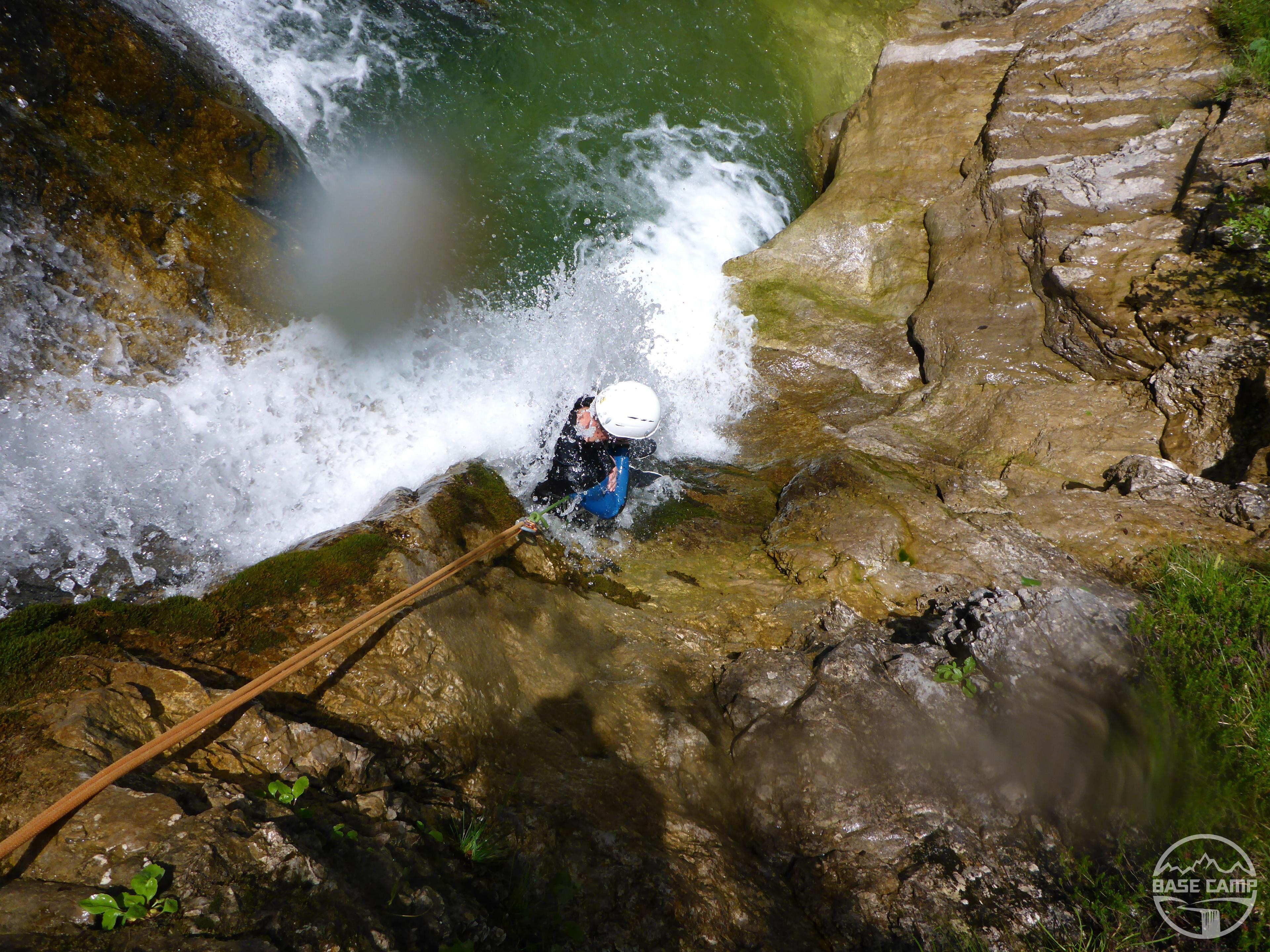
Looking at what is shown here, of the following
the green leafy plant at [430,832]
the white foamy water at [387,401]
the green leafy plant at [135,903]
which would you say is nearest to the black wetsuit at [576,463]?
the white foamy water at [387,401]

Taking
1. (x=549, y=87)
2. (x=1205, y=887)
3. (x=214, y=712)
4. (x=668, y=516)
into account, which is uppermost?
(x=549, y=87)

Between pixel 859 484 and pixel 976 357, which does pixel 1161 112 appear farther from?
pixel 859 484

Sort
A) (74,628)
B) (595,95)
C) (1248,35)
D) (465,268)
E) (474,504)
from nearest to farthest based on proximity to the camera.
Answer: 1. (74,628)
2. (474,504)
3. (1248,35)
4. (465,268)
5. (595,95)

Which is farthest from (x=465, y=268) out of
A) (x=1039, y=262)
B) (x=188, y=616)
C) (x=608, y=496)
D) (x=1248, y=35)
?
(x=1248, y=35)

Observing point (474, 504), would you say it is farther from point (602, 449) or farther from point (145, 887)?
point (145, 887)

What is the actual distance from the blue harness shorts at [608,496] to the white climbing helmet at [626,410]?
10.3 inches

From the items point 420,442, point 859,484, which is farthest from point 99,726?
point 859,484

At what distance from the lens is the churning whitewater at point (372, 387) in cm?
423

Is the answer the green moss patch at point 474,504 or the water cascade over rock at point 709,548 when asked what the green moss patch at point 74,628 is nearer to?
the water cascade over rock at point 709,548

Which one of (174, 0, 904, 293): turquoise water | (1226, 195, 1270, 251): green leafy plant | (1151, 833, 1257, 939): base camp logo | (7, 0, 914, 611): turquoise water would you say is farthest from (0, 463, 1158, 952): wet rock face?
(174, 0, 904, 293): turquoise water

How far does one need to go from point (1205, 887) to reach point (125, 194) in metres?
8.04

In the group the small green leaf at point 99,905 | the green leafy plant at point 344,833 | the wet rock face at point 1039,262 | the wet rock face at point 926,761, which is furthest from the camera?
the wet rock face at point 1039,262

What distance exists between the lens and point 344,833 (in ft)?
A: 6.84

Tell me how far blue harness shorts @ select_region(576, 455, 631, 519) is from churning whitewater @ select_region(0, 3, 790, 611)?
28.9 inches
